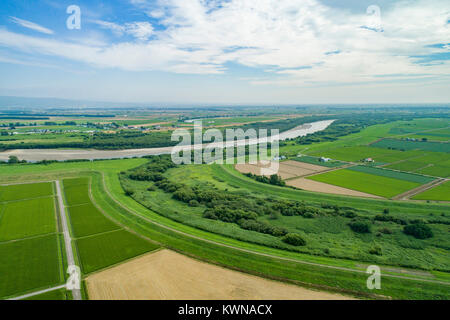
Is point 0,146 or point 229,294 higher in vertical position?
point 0,146

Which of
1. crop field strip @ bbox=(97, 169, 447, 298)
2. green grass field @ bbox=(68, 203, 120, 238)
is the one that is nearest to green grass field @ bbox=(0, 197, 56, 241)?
green grass field @ bbox=(68, 203, 120, 238)

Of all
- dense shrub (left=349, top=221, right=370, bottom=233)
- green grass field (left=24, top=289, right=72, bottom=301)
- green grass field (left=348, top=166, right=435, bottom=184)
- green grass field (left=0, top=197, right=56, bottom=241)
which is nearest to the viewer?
green grass field (left=24, top=289, right=72, bottom=301)

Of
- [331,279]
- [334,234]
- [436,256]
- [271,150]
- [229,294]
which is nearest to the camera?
[229,294]

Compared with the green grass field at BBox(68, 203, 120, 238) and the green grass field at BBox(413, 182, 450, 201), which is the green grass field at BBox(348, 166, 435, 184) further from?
the green grass field at BBox(68, 203, 120, 238)

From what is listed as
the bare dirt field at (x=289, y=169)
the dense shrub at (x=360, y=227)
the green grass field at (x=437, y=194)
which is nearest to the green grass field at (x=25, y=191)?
the bare dirt field at (x=289, y=169)

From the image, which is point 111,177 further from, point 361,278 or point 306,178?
point 361,278

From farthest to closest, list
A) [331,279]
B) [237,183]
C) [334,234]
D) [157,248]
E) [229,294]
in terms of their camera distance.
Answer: [237,183]
[334,234]
[157,248]
[331,279]
[229,294]

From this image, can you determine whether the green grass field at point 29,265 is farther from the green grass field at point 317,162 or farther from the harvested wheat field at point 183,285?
the green grass field at point 317,162

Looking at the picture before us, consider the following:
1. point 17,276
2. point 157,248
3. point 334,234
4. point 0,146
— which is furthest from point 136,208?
point 0,146
